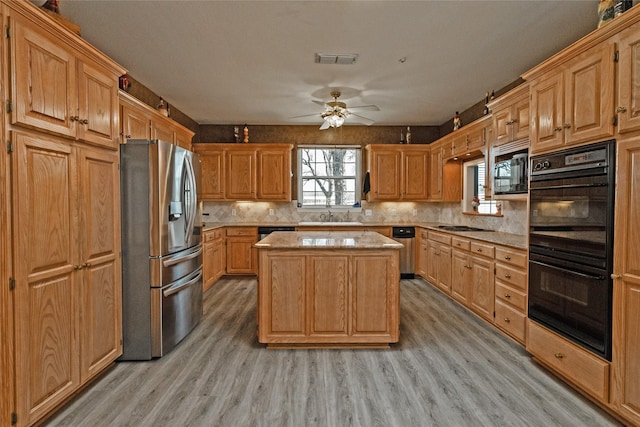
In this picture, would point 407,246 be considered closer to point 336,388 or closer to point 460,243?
point 460,243

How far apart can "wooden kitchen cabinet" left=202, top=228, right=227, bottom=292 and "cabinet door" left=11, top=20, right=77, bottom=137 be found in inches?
114

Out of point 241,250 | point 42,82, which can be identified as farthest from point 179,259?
point 241,250

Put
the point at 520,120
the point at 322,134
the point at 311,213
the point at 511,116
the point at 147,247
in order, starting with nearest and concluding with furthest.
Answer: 1. the point at 147,247
2. the point at 520,120
3. the point at 511,116
4. the point at 322,134
5. the point at 311,213

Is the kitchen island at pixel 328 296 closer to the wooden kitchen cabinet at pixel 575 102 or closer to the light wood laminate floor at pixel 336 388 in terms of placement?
the light wood laminate floor at pixel 336 388

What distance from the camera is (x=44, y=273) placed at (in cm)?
189

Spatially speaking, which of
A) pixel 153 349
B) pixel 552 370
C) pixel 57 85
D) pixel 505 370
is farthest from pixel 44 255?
pixel 552 370

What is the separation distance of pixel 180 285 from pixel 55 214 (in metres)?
1.31

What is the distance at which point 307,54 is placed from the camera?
126 inches

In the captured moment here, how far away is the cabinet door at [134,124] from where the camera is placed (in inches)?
126

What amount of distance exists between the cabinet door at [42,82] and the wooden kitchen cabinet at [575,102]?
3395mm

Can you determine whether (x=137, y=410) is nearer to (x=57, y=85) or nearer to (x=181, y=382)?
(x=181, y=382)

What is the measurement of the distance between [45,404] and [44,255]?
2.91 feet

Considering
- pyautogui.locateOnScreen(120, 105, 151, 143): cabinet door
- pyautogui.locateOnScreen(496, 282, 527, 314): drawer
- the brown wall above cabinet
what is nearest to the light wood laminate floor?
pyautogui.locateOnScreen(496, 282, 527, 314): drawer

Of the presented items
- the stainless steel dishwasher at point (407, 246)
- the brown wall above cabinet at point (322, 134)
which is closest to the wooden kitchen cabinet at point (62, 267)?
the brown wall above cabinet at point (322, 134)
